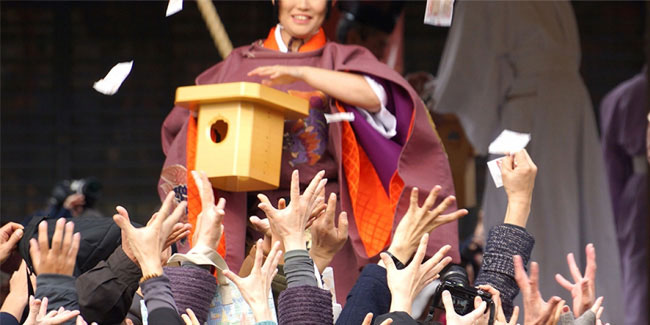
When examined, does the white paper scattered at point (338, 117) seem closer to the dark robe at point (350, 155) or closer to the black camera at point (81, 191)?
the dark robe at point (350, 155)

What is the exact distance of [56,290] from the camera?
10.6 feet

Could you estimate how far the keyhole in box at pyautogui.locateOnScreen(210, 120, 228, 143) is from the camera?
4289 mm

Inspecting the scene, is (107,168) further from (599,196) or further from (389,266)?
(389,266)

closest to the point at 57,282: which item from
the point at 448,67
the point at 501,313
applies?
the point at 501,313

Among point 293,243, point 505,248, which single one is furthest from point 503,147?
point 293,243

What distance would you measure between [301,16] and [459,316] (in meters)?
1.78

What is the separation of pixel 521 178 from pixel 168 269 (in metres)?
1.07

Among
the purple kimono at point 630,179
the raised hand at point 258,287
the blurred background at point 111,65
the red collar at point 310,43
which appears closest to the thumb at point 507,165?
the raised hand at point 258,287

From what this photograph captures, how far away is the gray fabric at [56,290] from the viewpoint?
324cm

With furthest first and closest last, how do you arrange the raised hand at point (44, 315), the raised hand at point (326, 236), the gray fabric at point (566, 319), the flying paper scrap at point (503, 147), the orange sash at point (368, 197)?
the orange sash at point (368, 197) → the flying paper scrap at point (503, 147) → the raised hand at point (326, 236) → the gray fabric at point (566, 319) → the raised hand at point (44, 315)

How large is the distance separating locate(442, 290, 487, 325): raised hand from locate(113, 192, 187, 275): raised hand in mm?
667

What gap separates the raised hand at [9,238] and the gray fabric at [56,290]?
1.13ft

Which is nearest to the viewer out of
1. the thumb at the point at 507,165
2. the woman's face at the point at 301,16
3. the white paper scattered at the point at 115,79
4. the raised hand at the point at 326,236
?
the raised hand at the point at 326,236

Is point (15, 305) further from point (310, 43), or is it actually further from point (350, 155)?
point (310, 43)
